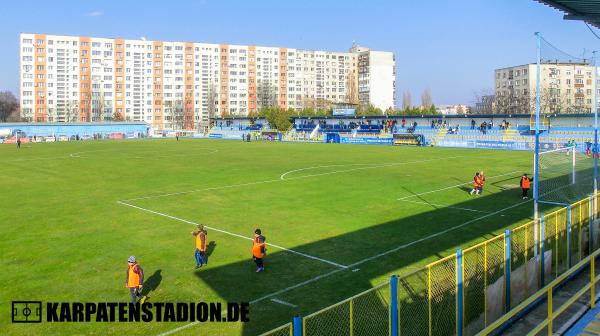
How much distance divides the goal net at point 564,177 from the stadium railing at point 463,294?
10416mm

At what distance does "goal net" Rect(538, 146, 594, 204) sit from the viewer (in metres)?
24.7

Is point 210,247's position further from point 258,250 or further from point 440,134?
point 440,134

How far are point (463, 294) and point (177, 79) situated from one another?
166 m

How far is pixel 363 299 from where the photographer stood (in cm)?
1219

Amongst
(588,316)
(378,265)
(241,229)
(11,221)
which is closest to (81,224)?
(11,221)

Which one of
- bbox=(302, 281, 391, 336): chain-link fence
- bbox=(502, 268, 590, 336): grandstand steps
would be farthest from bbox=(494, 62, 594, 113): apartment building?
bbox=(302, 281, 391, 336): chain-link fence

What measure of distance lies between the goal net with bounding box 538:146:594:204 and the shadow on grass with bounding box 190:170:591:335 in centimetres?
94

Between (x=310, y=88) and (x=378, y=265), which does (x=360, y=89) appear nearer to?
(x=310, y=88)

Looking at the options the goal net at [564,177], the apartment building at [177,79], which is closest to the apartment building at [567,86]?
the goal net at [564,177]

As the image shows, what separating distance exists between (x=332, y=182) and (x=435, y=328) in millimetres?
23673

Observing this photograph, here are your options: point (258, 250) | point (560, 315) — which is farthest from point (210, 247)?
point (560, 315)

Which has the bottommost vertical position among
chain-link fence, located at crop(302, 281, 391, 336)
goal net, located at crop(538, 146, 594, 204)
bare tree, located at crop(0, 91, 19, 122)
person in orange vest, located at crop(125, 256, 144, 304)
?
chain-link fence, located at crop(302, 281, 391, 336)

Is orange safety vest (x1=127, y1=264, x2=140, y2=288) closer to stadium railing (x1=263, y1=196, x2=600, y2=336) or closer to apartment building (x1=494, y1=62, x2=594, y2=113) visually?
stadium railing (x1=263, y1=196, x2=600, y2=336)

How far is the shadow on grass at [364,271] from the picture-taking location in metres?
11.2
